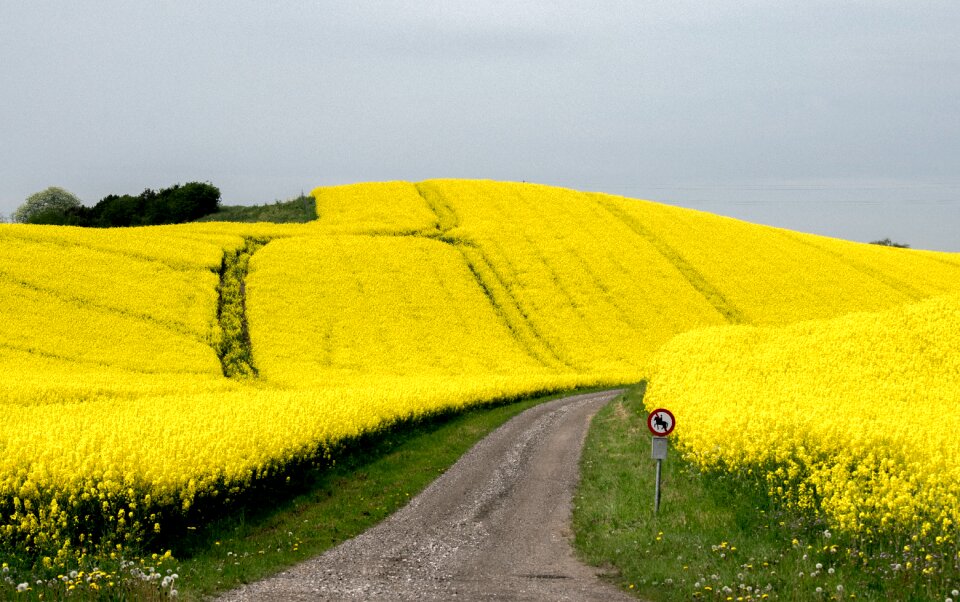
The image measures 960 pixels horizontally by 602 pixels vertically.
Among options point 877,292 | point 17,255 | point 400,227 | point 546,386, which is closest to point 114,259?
point 17,255

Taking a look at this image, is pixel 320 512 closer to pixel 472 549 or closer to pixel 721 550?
pixel 472 549

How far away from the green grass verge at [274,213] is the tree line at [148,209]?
2302 mm

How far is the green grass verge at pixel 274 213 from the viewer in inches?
2724

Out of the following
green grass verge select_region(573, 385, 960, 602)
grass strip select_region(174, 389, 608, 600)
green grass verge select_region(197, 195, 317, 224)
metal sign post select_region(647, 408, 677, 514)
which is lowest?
grass strip select_region(174, 389, 608, 600)

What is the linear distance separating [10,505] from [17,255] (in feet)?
122

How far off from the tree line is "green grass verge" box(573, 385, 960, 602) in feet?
209

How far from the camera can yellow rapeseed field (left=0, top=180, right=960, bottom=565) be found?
15586mm

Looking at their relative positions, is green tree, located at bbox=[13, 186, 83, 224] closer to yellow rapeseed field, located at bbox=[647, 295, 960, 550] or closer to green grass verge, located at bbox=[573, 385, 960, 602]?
yellow rapeseed field, located at bbox=[647, 295, 960, 550]

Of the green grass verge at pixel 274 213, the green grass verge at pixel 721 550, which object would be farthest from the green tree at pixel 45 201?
the green grass verge at pixel 721 550

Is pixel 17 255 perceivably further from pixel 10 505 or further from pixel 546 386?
pixel 10 505

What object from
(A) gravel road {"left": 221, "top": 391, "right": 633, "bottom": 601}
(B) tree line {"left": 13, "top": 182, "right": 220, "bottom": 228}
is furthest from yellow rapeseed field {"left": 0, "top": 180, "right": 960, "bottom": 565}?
(B) tree line {"left": 13, "top": 182, "right": 220, "bottom": 228}

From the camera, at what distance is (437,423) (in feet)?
96.8

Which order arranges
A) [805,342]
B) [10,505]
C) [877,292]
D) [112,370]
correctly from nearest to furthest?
[10,505]
[805,342]
[112,370]
[877,292]

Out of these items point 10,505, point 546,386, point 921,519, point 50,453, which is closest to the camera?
point 921,519
